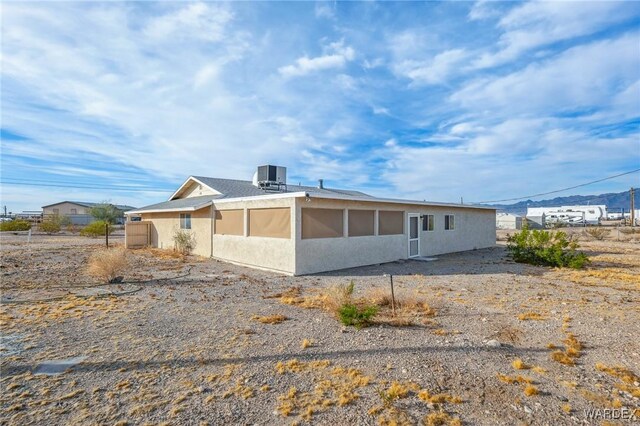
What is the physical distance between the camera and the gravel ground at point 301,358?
3.19 metres

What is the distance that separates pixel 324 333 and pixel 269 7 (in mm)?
8784

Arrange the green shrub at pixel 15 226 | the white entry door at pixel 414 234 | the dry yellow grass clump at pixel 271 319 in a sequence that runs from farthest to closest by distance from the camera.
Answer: the green shrub at pixel 15 226 < the white entry door at pixel 414 234 < the dry yellow grass clump at pixel 271 319

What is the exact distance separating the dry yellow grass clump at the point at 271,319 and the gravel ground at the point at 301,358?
11 centimetres

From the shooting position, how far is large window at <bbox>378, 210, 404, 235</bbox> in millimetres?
13672

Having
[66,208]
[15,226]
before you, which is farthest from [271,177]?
[66,208]

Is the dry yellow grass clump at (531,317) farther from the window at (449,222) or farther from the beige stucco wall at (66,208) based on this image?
the beige stucco wall at (66,208)

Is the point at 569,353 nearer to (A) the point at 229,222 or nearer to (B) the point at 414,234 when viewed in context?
(B) the point at 414,234

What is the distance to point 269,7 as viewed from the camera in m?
9.25

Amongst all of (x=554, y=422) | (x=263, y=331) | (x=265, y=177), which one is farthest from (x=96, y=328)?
(x=265, y=177)

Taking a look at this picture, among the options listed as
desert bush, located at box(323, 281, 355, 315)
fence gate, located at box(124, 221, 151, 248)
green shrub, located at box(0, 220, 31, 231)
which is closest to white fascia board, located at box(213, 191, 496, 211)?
desert bush, located at box(323, 281, 355, 315)

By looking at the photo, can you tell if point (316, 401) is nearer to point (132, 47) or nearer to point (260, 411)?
point (260, 411)

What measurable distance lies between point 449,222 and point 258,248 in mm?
10942

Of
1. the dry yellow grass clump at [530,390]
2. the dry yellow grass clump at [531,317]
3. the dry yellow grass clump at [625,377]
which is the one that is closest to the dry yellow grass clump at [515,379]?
the dry yellow grass clump at [530,390]

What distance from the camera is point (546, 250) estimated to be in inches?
513
